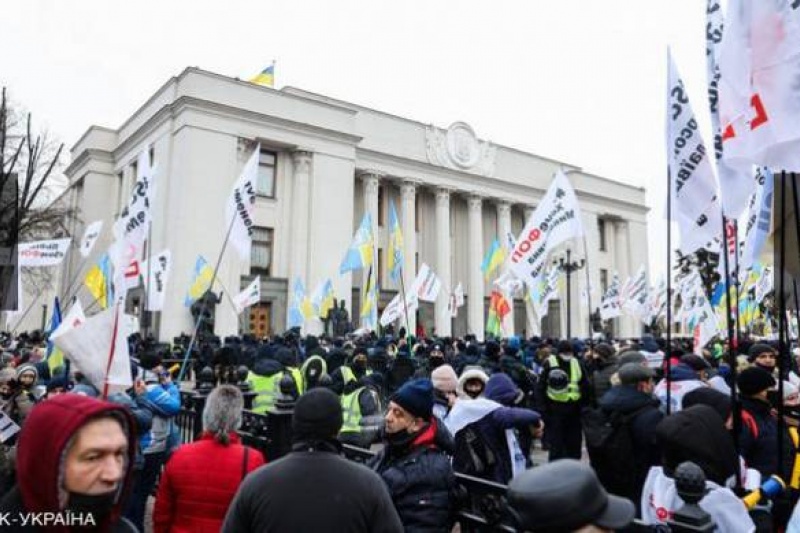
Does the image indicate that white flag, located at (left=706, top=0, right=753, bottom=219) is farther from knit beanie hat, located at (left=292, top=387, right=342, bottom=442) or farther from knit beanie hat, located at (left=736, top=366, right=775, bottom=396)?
knit beanie hat, located at (left=292, top=387, right=342, bottom=442)

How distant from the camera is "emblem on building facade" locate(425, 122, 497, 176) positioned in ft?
127

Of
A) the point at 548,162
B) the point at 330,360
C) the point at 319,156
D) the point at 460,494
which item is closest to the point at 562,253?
the point at 548,162

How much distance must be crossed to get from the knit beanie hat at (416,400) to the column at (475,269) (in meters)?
34.7

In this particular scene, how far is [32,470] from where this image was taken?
1657 mm

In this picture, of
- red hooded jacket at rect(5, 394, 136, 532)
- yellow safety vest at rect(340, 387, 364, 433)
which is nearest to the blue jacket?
yellow safety vest at rect(340, 387, 364, 433)

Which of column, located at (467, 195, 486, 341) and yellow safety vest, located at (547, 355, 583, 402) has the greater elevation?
column, located at (467, 195, 486, 341)

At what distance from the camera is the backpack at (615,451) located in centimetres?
417

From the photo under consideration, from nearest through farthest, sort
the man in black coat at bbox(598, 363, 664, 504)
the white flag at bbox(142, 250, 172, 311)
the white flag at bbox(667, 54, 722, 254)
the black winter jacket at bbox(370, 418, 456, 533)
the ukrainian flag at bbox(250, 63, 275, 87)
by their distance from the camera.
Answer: the black winter jacket at bbox(370, 418, 456, 533) → the man in black coat at bbox(598, 363, 664, 504) → the white flag at bbox(667, 54, 722, 254) → the white flag at bbox(142, 250, 172, 311) → the ukrainian flag at bbox(250, 63, 275, 87)

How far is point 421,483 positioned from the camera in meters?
2.97

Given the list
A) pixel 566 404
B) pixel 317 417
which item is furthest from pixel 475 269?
pixel 317 417

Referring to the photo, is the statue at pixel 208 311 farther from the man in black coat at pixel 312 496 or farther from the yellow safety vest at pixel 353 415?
the man in black coat at pixel 312 496

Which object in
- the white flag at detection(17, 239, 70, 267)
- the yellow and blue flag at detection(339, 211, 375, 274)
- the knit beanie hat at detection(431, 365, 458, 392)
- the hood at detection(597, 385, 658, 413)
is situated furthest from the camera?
the yellow and blue flag at detection(339, 211, 375, 274)

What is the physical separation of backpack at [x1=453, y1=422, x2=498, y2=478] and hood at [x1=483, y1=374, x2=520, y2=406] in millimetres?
446

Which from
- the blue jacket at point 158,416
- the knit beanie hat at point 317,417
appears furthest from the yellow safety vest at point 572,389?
the knit beanie hat at point 317,417
